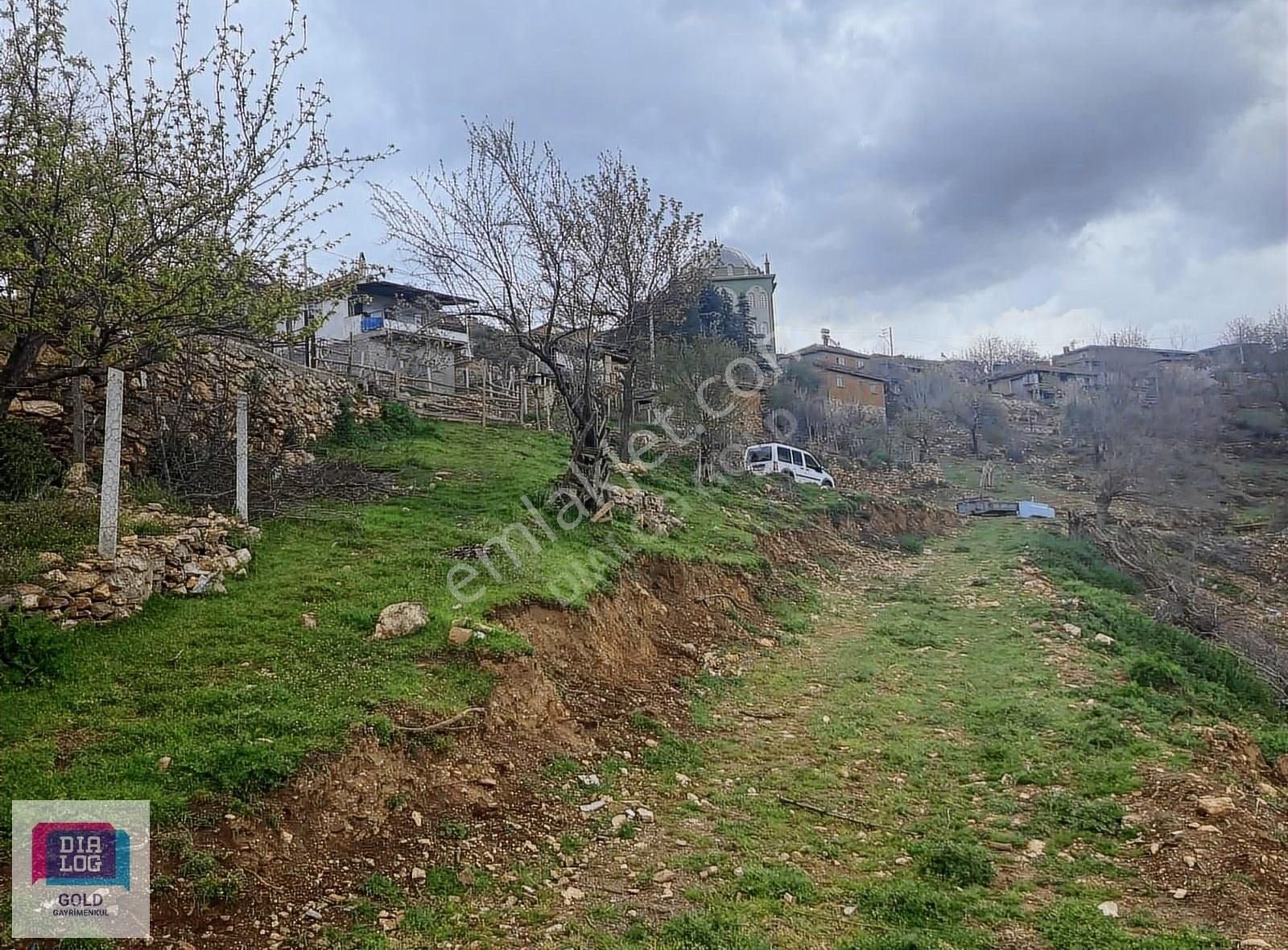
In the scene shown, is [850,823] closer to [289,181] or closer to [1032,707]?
[1032,707]

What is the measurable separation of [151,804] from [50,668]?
2.02 meters

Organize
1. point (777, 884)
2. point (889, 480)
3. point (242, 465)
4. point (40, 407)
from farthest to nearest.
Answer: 1. point (889, 480)
2. point (40, 407)
3. point (242, 465)
4. point (777, 884)

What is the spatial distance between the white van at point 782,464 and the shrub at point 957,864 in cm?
1951

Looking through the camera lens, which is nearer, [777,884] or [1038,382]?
[777,884]

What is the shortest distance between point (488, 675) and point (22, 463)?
6.18 m

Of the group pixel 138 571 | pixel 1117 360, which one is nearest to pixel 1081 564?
pixel 138 571

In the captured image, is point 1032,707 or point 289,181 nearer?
point 289,181

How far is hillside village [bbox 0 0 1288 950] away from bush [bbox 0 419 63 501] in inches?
1.6

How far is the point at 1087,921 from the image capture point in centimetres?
458

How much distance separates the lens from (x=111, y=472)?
6918mm

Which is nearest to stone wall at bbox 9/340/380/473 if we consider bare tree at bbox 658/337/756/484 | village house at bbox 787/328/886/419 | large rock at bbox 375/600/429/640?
large rock at bbox 375/600/429/640

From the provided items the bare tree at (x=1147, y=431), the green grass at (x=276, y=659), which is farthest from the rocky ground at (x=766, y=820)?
the bare tree at (x=1147, y=431)

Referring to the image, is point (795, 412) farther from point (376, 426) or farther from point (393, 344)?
point (376, 426)

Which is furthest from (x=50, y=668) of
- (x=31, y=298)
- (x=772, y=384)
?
(x=772, y=384)
